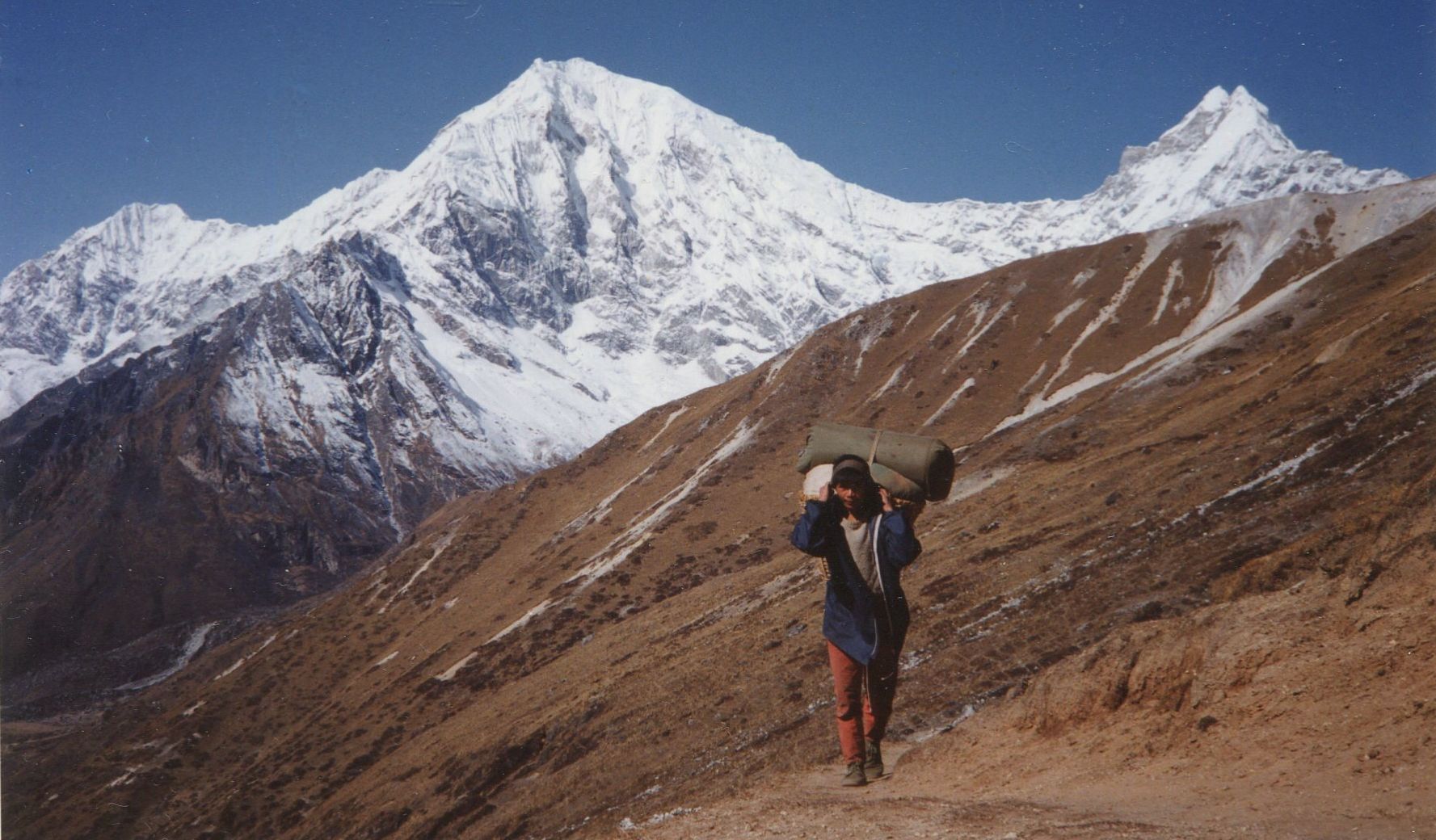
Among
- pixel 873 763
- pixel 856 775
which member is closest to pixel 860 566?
pixel 873 763

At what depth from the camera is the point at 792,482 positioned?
79938 millimetres

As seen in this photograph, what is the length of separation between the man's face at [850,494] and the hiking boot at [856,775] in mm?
4120

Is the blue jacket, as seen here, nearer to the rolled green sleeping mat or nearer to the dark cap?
the dark cap

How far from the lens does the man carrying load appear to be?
9.90m

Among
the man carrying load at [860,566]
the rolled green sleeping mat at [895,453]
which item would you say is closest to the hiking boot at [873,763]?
the man carrying load at [860,566]

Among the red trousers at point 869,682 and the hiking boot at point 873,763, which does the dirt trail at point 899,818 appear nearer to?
the hiking boot at point 873,763

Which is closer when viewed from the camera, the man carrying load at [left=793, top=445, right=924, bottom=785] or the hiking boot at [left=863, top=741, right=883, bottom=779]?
the man carrying load at [left=793, top=445, right=924, bottom=785]

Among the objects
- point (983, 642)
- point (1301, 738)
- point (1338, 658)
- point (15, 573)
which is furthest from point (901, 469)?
point (15, 573)

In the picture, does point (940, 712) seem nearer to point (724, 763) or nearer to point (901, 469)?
point (724, 763)

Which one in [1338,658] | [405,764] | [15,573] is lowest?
[405,764]

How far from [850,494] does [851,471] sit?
0.80 feet

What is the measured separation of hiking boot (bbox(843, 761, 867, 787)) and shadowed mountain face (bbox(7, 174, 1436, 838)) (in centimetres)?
406

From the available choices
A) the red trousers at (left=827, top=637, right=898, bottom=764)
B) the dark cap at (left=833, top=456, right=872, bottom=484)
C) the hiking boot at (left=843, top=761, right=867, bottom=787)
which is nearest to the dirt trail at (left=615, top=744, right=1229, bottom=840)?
the hiking boot at (left=843, top=761, right=867, bottom=787)

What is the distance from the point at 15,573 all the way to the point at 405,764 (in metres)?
196
